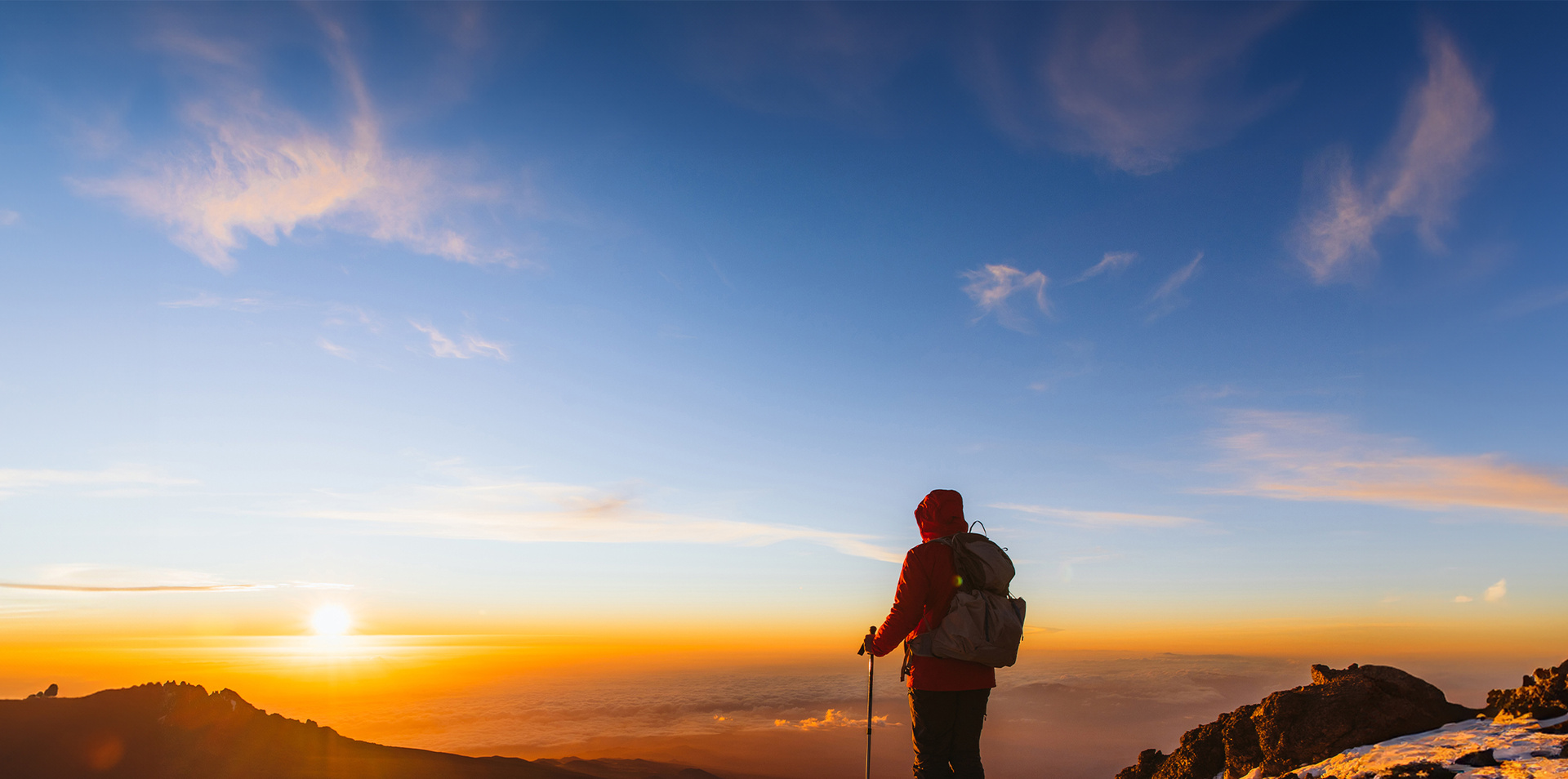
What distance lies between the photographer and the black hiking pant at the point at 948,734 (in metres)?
5.59

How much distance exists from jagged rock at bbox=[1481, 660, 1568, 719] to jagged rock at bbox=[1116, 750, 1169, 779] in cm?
343

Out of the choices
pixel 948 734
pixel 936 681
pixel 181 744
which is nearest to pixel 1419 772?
pixel 948 734

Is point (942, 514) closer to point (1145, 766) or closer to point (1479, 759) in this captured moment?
point (1479, 759)

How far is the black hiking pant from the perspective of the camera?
18.4 feet

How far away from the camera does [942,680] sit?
5.58 meters

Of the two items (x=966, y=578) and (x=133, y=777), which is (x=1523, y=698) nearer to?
(x=966, y=578)

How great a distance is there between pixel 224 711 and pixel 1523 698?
2367cm

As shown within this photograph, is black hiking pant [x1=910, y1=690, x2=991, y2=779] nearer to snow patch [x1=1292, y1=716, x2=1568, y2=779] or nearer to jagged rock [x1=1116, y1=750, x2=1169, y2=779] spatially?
snow patch [x1=1292, y1=716, x2=1568, y2=779]

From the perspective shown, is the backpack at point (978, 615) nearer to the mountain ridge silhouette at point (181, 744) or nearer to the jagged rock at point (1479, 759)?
the jagged rock at point (1479, 759)

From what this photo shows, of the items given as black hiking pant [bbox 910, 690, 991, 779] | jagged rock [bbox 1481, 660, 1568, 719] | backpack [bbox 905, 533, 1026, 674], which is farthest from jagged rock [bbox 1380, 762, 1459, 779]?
black hiking pant [bbox 910, 690, 991, 779]

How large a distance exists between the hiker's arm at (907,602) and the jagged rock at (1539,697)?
19.6 feet

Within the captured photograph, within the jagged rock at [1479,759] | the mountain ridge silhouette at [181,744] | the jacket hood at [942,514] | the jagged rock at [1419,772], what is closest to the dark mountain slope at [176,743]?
the mountain ridge silhouette at [181,744]

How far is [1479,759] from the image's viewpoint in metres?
5.70

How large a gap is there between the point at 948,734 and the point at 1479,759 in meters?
4.12
